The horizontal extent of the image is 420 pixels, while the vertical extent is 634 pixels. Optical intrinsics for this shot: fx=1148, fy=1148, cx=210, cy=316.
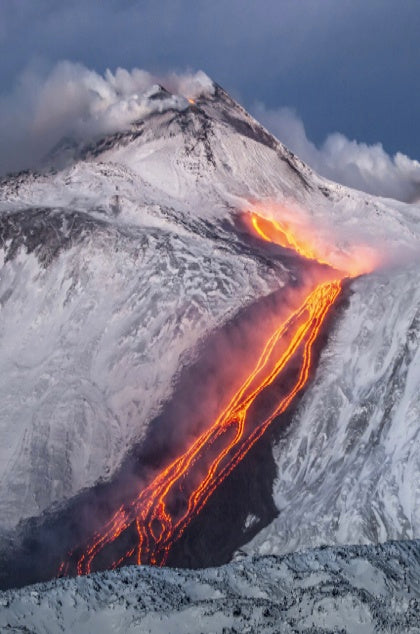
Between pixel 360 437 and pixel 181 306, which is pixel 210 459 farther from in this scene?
pixel 181 306

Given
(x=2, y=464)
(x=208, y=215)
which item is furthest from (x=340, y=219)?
(x=2, y=464)

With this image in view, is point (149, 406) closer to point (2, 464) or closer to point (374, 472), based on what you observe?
point (2, 464)

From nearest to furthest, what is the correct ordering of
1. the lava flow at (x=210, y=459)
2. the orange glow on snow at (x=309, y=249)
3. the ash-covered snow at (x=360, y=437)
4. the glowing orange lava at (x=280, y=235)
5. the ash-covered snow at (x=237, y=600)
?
the ash-covered snow at (x=237, y=600) < the ash-covered snow at (x=360, y=437) < the lava flow at (x=210, y=459) < the orange glow on snow at (x=309, y=249) < the glowing orange lava at (x=280, y=235)

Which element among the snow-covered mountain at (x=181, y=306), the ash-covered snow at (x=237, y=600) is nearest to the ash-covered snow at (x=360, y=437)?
the snow-covered mountain at (x=181, y=306)

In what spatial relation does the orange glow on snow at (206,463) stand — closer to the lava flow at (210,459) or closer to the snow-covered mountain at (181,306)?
the lava flow at (210,459)

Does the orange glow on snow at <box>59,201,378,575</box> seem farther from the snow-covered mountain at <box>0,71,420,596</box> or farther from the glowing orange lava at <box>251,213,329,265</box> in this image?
the glowing orange lava at <box>251,213,329,265</box>

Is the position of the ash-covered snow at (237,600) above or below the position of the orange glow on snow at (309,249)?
below
